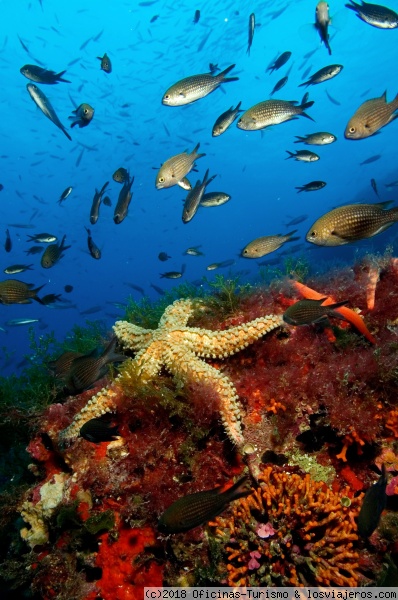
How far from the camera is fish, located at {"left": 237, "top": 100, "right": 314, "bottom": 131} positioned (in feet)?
19.3

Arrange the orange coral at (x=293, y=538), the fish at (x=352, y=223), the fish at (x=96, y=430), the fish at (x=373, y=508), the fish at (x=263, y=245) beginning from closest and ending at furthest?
the fish at (x=373, y=508)
the orange coral at (x=293, y=538)
the fish at (x=96, y=430)
the fish at (x=352, y=223)
the fish at (x=263, y=245)

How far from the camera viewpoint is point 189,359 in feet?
12.6

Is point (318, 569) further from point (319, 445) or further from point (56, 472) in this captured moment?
point (56, 472)

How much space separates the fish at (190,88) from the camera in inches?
224

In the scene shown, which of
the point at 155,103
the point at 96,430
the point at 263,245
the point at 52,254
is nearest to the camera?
the point at 96,430

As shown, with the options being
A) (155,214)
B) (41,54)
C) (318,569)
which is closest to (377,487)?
(318,569)

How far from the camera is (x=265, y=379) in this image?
4027mm

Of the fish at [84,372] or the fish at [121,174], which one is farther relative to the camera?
the fish at [121,174]

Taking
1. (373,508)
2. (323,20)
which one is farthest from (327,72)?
(373,508)

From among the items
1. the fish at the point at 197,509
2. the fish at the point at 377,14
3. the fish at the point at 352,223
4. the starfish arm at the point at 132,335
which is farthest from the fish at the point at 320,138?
the fish at the point at 197,509

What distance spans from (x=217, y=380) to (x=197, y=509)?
3.97ft

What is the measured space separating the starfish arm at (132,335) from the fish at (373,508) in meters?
2.89

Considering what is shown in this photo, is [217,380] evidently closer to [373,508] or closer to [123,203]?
[373,508]

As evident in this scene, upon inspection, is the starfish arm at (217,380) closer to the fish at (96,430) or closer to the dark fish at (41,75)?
the fish at (96,430)
